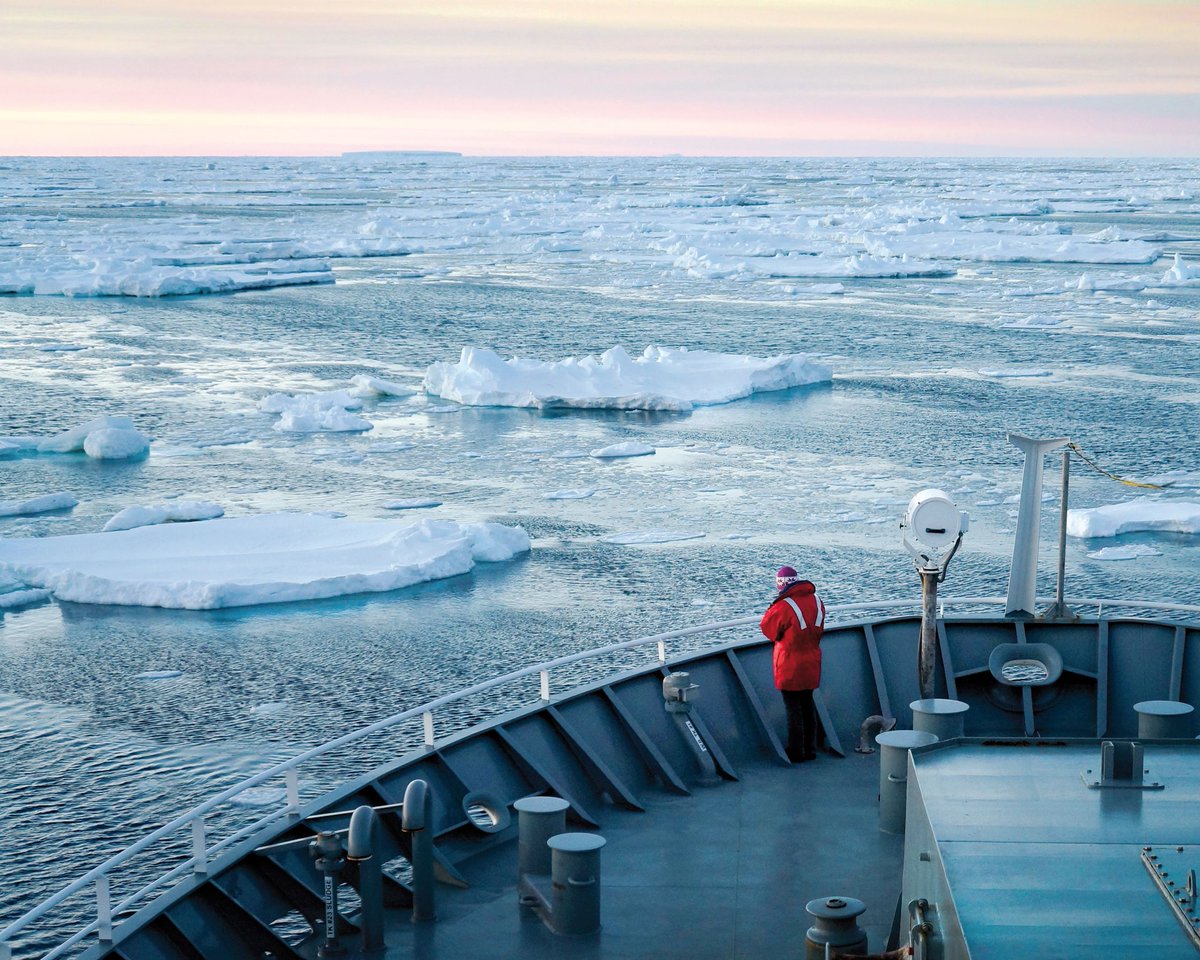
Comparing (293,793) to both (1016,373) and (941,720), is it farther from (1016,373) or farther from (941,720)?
(1016,373)

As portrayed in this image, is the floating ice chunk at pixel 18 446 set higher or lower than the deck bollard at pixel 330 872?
lower

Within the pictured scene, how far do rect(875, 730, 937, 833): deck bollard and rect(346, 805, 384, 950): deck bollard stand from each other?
213 cm

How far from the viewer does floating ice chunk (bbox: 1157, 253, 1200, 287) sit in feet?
134

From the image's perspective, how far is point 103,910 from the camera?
14.4 ft

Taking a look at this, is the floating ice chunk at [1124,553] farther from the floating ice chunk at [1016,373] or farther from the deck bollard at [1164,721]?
the floating ice chunk at [1016,373]

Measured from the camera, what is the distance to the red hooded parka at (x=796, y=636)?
260 inches

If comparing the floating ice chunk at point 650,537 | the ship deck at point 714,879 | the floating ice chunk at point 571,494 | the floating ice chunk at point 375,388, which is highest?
the ship deck at point 714,879

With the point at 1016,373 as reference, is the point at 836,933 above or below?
above

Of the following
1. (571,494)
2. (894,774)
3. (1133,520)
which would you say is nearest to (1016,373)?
(1133,520)

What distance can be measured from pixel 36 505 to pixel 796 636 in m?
13.0

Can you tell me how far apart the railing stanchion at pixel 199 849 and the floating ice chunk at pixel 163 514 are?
11.5 metres

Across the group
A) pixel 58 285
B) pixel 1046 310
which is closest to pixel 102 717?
pixel 1046 310

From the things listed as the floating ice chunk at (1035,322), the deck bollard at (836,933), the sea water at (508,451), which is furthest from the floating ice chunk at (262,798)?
the floating ice chunk at (1035,322)

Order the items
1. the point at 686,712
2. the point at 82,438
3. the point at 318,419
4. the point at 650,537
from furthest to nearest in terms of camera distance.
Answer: the point at 318,419
the point at 82,438
the point at 650,537
the point at 686,712
